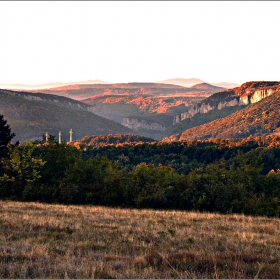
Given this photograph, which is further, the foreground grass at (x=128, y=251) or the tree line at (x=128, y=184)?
the tree line at (x=128, y=184)

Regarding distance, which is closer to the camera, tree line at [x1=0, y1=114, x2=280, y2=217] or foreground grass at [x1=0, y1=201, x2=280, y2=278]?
foreground grass at [x1=0, y1=201, x2=280, y2=278]

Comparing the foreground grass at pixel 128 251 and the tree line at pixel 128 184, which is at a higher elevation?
the foreground grass at pixel 128 251

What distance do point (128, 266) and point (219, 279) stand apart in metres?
2.43

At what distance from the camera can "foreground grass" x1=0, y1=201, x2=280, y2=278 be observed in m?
9.48

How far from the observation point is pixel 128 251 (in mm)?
12016

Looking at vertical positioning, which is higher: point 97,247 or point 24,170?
point 97,247

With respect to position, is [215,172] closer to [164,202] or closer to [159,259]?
[164,202]

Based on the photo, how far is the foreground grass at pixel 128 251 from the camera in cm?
948

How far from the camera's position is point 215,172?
3975cm

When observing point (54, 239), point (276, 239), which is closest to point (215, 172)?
point (276, 239)

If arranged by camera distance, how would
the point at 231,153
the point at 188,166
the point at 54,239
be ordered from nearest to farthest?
the point at 54,239
the point at 188,166
the point at 231,153

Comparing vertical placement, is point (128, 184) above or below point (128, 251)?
below

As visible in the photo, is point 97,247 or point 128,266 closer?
point 128,266

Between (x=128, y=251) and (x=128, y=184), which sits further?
(x=128, y=184)
